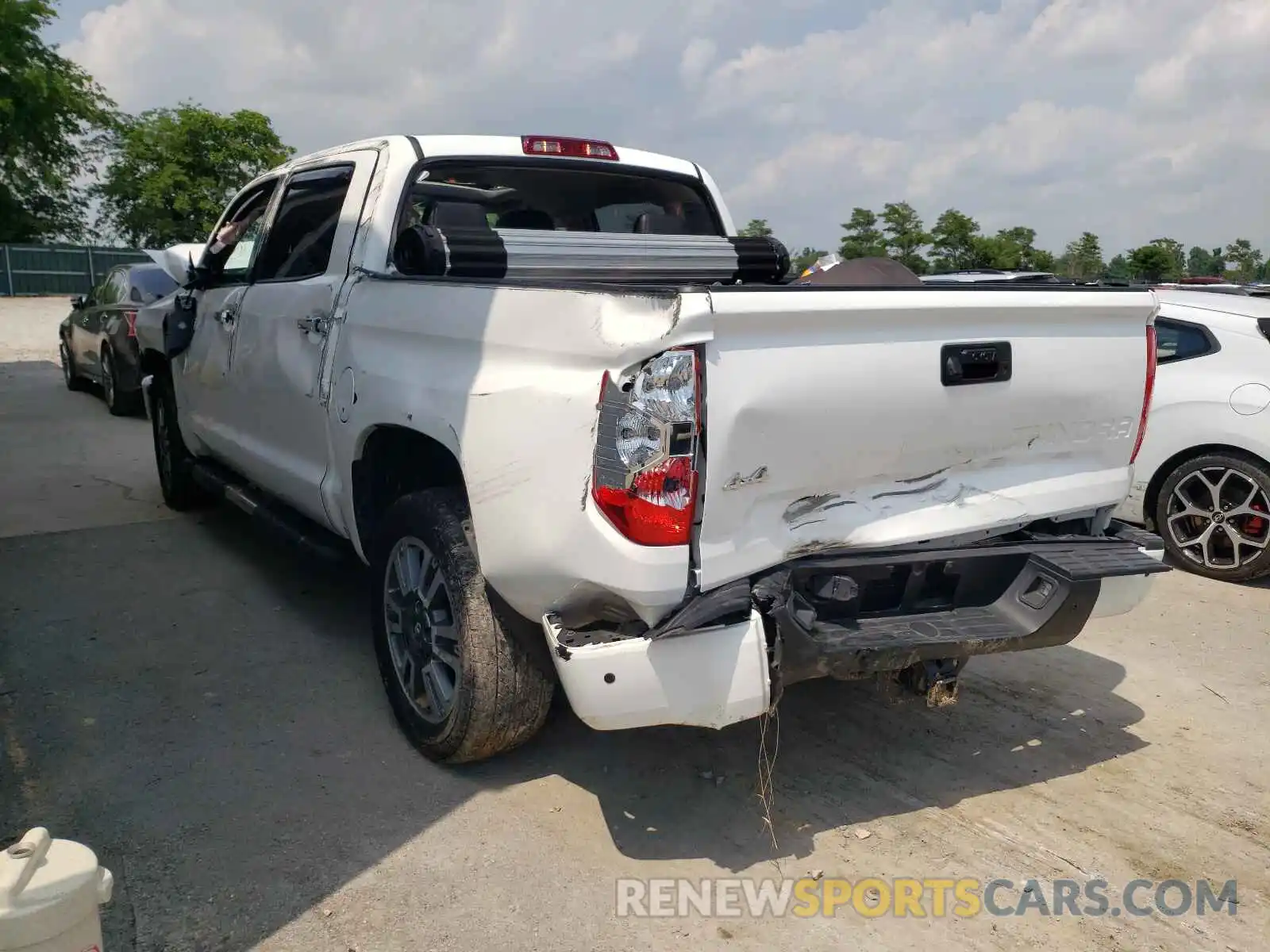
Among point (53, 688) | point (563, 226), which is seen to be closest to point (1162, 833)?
point (563, 226)

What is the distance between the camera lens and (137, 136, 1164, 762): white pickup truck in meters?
2.51

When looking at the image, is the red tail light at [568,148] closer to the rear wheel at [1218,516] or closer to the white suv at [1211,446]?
the white suv at [1211,446]

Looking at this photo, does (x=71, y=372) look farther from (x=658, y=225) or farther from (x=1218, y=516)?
(x=1218, y=516)

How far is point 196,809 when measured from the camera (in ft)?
10.5

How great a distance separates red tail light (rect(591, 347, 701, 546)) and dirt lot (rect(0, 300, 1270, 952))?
108 cm

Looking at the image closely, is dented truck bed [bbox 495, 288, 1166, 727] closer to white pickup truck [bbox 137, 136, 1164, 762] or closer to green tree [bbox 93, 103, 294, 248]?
white pickup truck [bbox 137, 136, 1164, 762]

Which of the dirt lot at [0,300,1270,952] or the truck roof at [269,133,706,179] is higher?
the truck roof at [269,133,706,179]

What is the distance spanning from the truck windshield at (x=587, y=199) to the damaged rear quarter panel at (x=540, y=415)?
1354 mm

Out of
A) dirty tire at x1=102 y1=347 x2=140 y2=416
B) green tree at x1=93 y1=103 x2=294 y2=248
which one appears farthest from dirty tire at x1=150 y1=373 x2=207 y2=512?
green tree at x1=93 y1=103 x2=294 y2=248

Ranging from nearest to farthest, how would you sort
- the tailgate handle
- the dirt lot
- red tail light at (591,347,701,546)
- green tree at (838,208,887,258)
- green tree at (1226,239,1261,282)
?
red tail light at (591,347,701,546), the dirt lot, the tailgate handle, green tree at (838,208,887,258), green tree at (1226,239,1261,282)

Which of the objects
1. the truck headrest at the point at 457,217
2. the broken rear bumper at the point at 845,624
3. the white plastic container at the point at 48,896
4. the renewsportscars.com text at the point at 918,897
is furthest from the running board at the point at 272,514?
the white plastic container at the point at 48,896

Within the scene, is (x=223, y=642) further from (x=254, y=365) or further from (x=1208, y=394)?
(x=1208, y=394)

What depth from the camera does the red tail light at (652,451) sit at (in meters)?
2.46

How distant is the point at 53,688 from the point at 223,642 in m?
0.69
